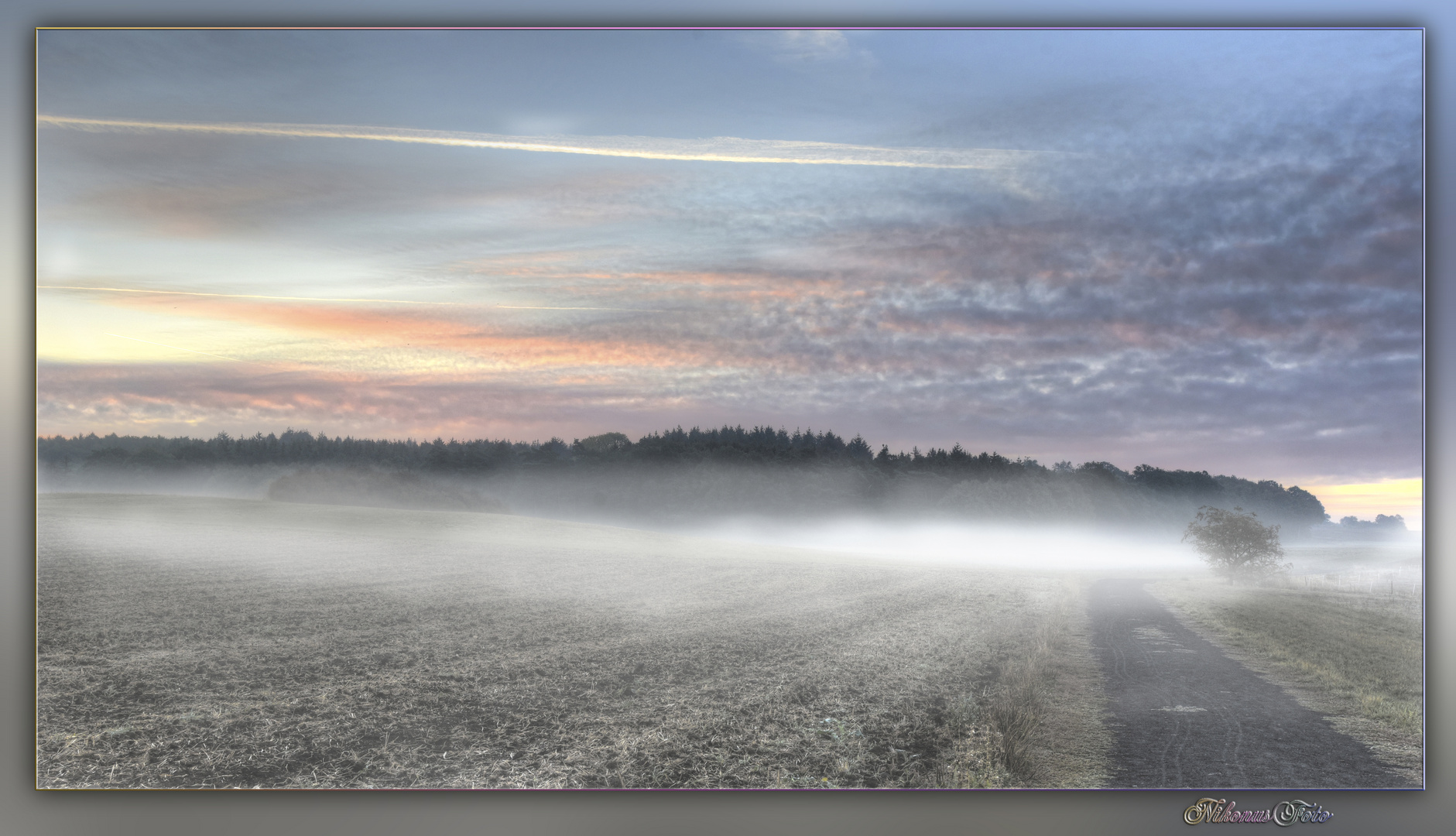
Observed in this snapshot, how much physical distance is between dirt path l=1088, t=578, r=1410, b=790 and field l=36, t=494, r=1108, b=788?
0.25 metres

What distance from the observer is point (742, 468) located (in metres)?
5.50

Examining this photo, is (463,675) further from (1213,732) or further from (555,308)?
(1213,732)

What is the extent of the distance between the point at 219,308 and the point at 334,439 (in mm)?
1178

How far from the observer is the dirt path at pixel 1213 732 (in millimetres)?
4211

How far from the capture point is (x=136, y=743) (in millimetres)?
4121

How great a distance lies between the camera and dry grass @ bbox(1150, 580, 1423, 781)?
172 inches

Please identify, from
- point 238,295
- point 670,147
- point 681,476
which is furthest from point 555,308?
point 238,295

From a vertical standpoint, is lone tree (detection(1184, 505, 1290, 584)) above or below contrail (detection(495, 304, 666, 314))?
below

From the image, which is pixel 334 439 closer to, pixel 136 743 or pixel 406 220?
pixel 406 220

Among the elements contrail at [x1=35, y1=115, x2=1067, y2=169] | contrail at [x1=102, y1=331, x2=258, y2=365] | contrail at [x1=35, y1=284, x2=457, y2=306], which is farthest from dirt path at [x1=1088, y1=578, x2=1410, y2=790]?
contrail at [x1=102, y1=331, x2=258, y2=365]

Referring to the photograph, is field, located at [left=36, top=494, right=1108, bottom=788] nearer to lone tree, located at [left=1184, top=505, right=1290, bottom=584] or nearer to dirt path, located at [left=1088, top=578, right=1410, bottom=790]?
dirt path, located at [left=1088, top=578, right=1410, bottom=790]

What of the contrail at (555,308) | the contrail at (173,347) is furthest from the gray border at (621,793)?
the contrail at (555,308)

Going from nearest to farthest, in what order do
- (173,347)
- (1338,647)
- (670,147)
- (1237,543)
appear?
(1338,647), (1237,543), (173,347), (670,147)

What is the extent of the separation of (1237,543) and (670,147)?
189 inches
